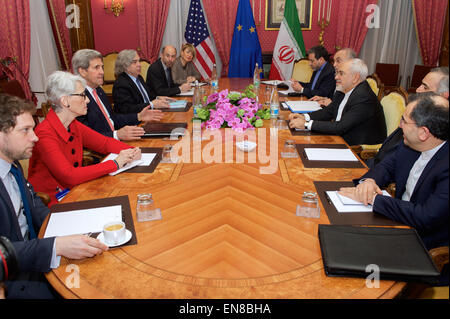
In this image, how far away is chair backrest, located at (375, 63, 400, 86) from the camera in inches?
241

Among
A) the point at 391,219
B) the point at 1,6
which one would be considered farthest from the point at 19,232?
the point at 1,6

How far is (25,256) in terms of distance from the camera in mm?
1240

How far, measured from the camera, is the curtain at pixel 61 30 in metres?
5.76

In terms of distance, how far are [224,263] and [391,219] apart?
737mm

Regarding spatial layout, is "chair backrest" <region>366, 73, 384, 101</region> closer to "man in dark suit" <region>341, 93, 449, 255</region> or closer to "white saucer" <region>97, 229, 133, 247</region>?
"man in dark suit" <region>341, 93, 449, 255</region>

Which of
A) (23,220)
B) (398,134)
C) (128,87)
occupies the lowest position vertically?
(23,220)

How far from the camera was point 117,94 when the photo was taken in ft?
11.6

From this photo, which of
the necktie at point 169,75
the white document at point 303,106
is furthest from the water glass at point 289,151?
the necktie at point 169,75

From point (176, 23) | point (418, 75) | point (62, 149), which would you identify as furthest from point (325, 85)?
point (176, 23)

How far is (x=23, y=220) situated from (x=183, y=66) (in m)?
3.68

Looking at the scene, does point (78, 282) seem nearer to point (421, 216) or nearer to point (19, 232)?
point (19, 232)

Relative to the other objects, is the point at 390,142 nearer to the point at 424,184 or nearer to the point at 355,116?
the point at 355,116

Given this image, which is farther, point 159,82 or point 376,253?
point 159,82

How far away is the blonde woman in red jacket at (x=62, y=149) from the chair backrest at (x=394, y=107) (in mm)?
1999
